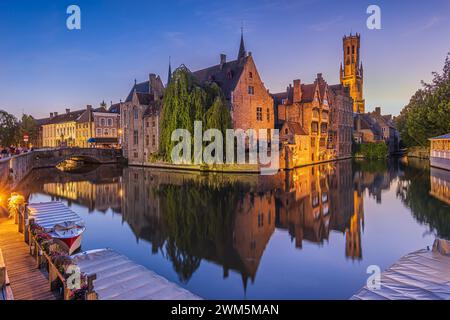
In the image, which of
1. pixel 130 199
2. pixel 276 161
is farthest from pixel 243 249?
pixel 276 161

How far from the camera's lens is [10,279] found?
7508 millimetres

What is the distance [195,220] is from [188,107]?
71.1 feet

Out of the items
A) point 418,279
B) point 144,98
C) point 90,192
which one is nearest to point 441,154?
point 418,279

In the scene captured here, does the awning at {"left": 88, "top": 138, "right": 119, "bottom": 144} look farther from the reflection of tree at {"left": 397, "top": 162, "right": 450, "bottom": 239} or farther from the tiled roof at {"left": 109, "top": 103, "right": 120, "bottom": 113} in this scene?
the reflection of tree at {"left": 397, "top": 162, "right": 450, "bottom": 239}

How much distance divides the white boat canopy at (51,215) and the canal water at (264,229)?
3.72 feet

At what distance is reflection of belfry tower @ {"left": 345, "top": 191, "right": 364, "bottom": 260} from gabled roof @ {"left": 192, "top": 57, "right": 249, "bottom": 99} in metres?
24.8

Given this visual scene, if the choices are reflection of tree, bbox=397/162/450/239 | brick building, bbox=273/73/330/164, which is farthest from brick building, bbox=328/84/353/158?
reflection of tree, bbox=397/162/450/239

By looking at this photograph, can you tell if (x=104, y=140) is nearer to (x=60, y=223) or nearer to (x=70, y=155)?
(x=70, y=155)

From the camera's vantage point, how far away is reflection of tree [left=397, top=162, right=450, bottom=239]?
15011 millimetres

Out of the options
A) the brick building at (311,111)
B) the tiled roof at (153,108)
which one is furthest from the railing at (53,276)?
the brick building at (311,111)

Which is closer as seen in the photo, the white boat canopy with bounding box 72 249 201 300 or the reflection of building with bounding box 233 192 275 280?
the white boat canopy with bounding box 72 249 201 300
